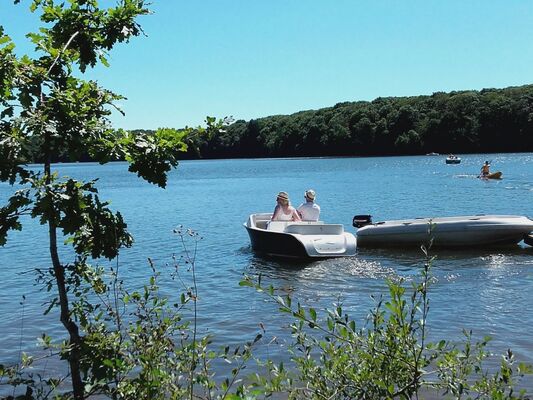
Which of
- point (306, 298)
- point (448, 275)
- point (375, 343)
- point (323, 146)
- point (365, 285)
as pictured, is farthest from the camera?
point (323, 146)

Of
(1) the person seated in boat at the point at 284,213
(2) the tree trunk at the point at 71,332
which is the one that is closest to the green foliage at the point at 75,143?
(2) the tree trunk at the point at 71,332

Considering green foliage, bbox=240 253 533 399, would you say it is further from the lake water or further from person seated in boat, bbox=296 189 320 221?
person seated in boat, bbox=296 189 320 221

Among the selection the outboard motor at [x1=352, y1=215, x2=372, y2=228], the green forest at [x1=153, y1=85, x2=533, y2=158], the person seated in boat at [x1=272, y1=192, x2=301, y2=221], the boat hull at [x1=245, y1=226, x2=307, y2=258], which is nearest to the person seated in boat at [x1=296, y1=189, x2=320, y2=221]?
the person seated in boat at [x1=272, y1=192, x2=301, y2=221]

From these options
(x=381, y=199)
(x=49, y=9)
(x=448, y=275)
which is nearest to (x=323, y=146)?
(x=381, y=199)

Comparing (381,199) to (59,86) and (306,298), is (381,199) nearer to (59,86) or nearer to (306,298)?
(306,298)

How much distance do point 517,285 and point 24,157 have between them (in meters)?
10.4

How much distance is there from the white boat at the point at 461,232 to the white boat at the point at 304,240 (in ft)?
6.82

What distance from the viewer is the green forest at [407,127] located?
370 feet

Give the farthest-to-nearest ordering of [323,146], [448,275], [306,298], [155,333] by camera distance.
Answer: [323,146], [448,275], [306,298], [155,333]

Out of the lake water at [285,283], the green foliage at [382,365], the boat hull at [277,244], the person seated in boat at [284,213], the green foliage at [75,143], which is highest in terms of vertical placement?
the green foliage at [75,143]

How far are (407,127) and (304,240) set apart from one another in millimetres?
114063

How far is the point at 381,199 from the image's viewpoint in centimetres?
3675

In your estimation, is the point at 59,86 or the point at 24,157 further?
the point at 59,86

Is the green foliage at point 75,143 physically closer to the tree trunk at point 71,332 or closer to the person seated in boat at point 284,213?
the tree trunk at point 71,332
